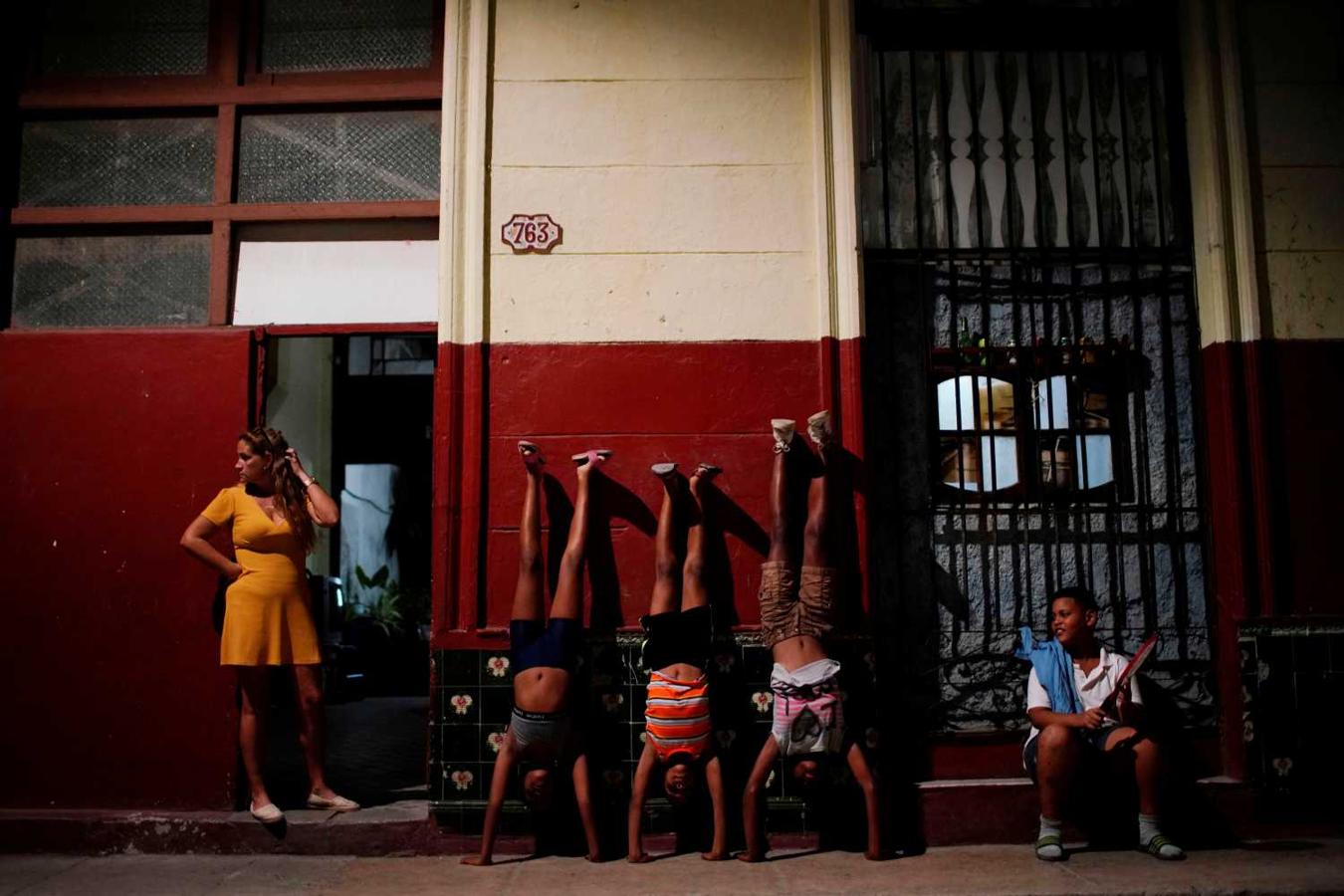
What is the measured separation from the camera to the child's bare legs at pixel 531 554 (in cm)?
544

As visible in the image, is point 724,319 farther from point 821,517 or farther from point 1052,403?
point 1052,403

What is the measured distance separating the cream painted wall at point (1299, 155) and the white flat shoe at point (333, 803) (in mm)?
5320

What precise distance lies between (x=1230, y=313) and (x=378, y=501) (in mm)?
11277

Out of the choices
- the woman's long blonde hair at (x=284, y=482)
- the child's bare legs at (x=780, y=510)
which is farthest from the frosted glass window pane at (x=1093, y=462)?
the woman's long blonde hair at (x=284, y=482)

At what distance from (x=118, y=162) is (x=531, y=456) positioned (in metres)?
2.91

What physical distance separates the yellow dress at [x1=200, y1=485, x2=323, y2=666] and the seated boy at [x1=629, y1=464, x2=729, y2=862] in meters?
1.79

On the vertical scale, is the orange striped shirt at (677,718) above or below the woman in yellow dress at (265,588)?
below

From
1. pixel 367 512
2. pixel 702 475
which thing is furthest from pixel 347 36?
pixel 367 512

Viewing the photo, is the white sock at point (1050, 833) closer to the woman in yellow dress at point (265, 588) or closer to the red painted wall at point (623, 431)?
the red painted wall at point (623, 431)

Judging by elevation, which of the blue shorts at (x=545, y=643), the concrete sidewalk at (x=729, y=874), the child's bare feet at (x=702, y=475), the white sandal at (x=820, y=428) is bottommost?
the concrete sidewalk at (x=729, y=874)

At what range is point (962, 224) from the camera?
615cm

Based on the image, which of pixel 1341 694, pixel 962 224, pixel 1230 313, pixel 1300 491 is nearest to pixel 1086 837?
pixel 1341 694

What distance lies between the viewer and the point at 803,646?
5277 mm

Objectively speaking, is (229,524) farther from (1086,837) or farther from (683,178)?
(1086,837)
